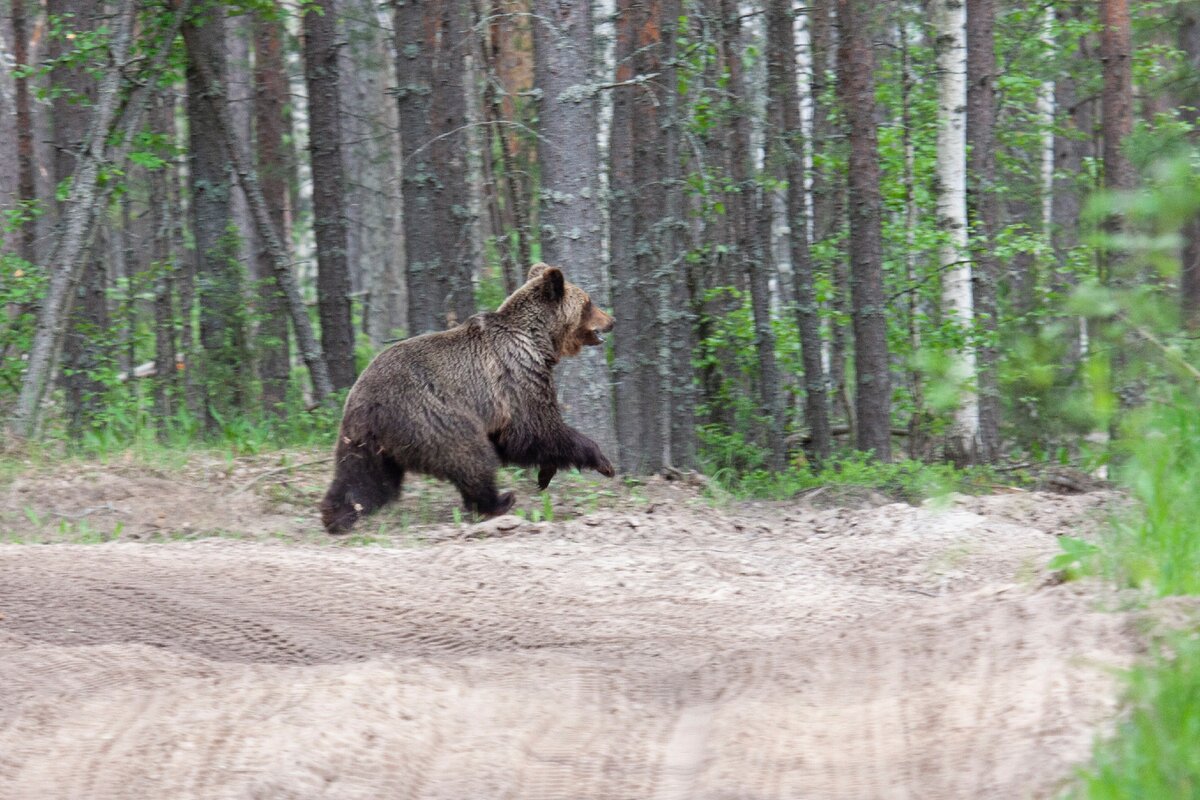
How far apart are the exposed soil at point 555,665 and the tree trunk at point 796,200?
4.10 meters

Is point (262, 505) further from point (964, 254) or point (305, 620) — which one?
point (964, 254)

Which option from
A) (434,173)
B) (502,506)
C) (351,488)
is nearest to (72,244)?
(434,173)

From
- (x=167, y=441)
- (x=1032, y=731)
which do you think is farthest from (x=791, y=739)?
(x=167, y=441)

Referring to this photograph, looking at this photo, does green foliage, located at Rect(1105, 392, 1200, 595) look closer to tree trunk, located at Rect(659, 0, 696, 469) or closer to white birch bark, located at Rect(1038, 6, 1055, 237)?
tree trunk, located at Rect(659, 0, 696, 469)

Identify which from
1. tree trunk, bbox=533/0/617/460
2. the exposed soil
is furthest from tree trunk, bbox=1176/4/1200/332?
the exposed soil

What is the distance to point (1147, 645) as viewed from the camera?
4.57m

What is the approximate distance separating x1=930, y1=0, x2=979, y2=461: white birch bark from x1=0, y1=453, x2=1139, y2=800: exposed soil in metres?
4.92

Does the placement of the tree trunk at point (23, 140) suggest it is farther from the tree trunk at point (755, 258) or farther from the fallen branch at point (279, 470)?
the tree trunk at point (755, 258)

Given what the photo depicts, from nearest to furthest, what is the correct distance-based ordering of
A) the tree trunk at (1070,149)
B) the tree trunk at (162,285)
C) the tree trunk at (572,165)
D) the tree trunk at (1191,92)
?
the tree trunk at (572,165) < the tree trunk at (1191,92) < the tree trunk at (162,285) < the tree trunk at (1070,149)

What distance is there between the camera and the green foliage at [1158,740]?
3725 millimetres

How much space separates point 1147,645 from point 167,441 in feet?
33.3

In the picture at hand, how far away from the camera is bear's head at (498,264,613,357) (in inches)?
399

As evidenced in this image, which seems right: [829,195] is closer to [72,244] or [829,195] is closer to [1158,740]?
[72,244]

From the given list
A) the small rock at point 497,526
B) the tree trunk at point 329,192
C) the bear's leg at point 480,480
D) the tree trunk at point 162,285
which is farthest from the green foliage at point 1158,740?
the tree trunk at point 329,192
